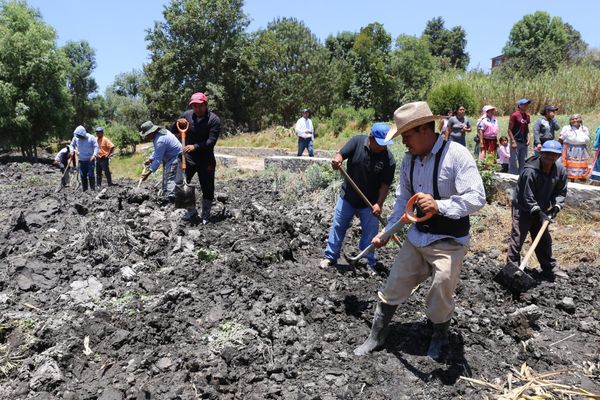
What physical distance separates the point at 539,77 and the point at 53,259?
Answer: 61.2ft

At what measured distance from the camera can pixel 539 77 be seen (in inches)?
750

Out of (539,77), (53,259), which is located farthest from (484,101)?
(53,259)

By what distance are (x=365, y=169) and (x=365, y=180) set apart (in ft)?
0.38

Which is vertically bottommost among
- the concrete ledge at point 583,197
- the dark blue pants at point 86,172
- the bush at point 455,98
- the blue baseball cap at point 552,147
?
the dark blue pants at point 86,172

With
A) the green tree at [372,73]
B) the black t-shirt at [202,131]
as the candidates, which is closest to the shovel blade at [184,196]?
the black t-shirt at [202,131]

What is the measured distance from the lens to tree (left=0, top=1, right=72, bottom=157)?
2280 cm

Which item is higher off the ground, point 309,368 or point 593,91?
point 593,91

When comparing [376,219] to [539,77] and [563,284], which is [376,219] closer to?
[563,284]

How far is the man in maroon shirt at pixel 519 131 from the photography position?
8555mm

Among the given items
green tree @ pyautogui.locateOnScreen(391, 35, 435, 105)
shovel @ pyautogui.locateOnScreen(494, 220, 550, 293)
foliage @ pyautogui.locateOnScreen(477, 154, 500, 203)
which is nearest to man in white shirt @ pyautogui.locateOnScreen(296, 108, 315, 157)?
foliage @ pyautogui.locateOnScreen(477, 154, 500, 203)

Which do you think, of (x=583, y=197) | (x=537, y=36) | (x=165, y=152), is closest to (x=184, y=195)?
(x=165, y=152)

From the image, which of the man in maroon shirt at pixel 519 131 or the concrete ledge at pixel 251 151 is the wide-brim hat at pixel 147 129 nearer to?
the man in maroon shirt at pixel 519 131

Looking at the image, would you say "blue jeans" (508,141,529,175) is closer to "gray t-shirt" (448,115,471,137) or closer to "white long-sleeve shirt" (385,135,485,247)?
"gray t-shirt" (448,115,471,137)

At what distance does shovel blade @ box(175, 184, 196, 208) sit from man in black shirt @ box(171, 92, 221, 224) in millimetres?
171
